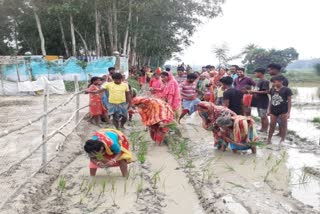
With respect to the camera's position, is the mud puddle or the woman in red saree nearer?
the mud puddle

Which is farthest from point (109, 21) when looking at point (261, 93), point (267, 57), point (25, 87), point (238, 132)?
point (267, 57)

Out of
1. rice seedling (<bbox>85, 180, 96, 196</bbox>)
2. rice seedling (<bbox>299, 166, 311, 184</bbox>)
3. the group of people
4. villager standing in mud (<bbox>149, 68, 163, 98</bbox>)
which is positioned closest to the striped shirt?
the group of people

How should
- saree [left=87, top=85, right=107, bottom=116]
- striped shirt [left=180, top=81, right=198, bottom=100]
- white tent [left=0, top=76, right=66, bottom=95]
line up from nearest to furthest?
saree [left=87, top=85, right=107, bottom=116] → striped shirt [left=180, top=81, right=198, bottom=100] → white tent [left=0, top=76, right=66, bottom=95]

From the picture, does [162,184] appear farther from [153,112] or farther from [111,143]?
[153,112]

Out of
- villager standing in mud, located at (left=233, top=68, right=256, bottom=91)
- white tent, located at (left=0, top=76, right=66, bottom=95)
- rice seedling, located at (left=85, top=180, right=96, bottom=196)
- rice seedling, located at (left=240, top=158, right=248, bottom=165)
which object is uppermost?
villager standing in mud, located at (left=233, top=68, right=256, bottom=91)

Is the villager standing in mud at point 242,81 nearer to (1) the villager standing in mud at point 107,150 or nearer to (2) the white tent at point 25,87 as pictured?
(1) the villager standing in mud at point 107,150

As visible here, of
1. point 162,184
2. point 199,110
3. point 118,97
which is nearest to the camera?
point 162,184

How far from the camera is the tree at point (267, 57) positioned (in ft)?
158

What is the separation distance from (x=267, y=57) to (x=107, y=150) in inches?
1821

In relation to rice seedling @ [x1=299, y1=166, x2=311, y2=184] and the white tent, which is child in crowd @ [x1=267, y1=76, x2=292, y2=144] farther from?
the white tent

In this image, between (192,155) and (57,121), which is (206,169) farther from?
(57,121)

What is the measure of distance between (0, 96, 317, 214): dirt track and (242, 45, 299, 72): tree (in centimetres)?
4312

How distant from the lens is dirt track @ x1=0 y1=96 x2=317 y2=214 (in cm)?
404

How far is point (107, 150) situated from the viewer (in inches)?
180
